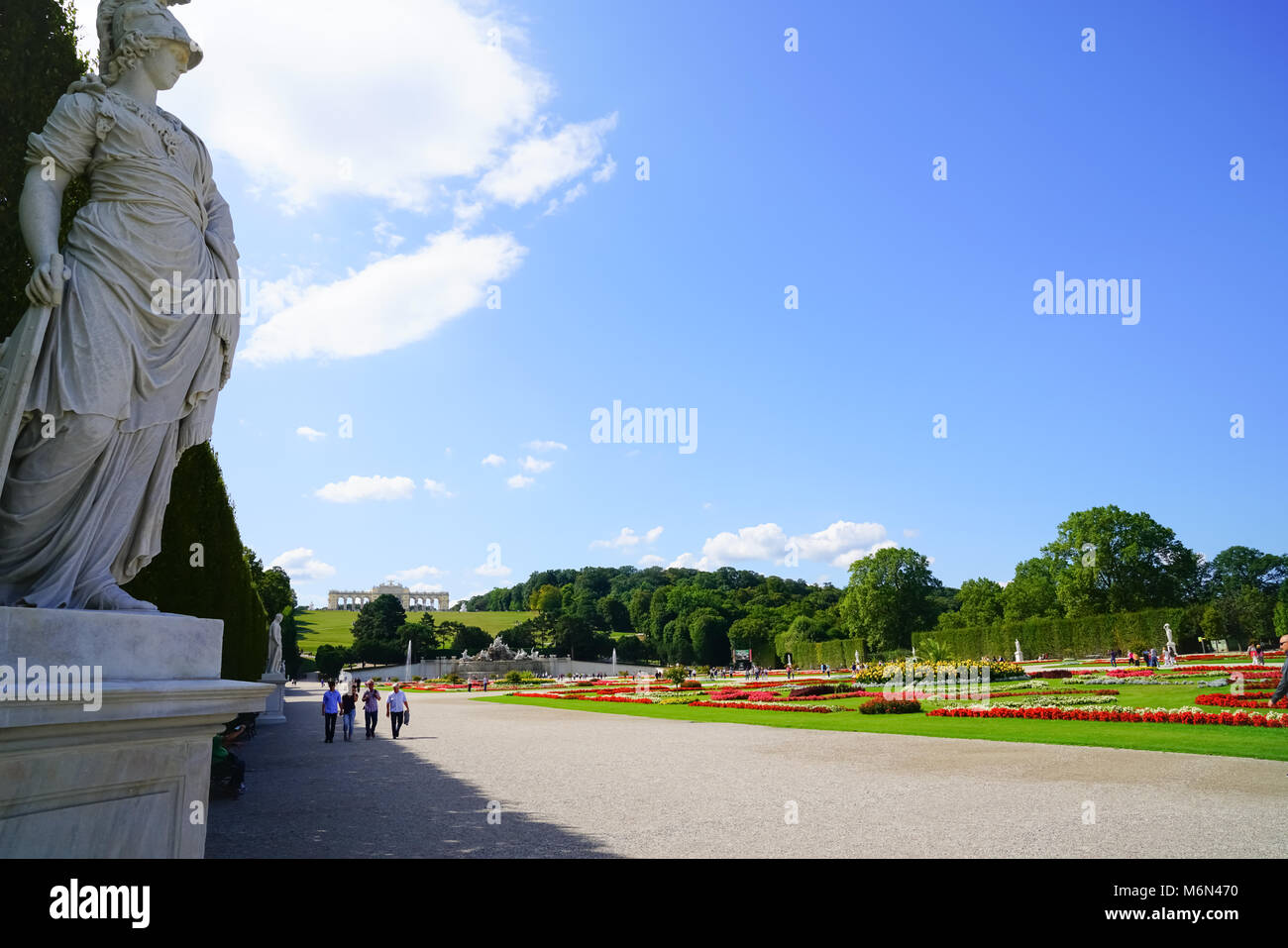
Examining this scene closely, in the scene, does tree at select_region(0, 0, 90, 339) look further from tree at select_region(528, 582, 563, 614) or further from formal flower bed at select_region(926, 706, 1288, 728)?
tree at select_region(528, 582, 563, 614)

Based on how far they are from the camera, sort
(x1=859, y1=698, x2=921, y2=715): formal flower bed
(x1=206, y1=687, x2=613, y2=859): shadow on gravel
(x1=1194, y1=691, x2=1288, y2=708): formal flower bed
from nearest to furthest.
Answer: (x1=206, y1=687, x2=613, y2=859): shadow on gravel < (x1=1194, y1=691, x2=1288, y2=708): formal flower bed < (x1=859, y1=698, x2=921, y2=715): formal flower bed

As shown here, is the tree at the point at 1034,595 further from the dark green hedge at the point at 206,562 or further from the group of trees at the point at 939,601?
the dark green hedge at the point at 206,562

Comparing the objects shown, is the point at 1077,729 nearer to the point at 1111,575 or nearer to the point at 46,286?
the point at 46,286

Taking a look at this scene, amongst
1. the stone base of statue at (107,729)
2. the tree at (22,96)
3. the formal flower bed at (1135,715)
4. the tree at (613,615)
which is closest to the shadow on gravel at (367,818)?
the stone base of statue at (107,729)

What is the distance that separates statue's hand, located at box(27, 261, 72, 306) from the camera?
3410mm

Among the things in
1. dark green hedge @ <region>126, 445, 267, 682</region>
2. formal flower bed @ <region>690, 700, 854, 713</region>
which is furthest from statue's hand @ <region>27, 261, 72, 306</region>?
formal flower bed @ <region>690, 700, 854, 713</region>

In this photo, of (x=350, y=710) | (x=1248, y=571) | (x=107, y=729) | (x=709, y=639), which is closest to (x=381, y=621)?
(x=709, y=639)

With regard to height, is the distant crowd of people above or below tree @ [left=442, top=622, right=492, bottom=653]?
above

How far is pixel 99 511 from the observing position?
357cm

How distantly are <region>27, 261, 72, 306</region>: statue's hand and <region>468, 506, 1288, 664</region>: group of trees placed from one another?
2217 inches

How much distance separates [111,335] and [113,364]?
142 millimetres

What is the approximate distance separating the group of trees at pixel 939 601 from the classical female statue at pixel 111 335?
55.7 meters

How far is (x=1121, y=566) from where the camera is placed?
174ft
